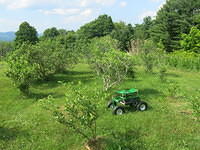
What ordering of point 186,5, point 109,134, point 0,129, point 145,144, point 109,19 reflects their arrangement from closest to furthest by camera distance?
point 145,144
point 109,134
point 0,129
point 186,5
point 109,19

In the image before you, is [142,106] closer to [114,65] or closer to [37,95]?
[114,65]

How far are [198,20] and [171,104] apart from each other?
27203mm

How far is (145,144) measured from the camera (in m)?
5.73

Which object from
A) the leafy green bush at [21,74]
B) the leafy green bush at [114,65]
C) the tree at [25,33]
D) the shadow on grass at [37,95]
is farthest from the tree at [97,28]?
the leafy green bush at [114,65]

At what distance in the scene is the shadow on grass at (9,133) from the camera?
20.8 feet

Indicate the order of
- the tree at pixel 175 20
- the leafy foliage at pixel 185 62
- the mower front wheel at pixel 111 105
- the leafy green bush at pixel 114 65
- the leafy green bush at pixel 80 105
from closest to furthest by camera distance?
the leafy green bush at pixel 80 105 < the mower front wheel at pixel 111 105 < the leafy green bush at pixel 114 65 < the leafy foliage at pixel 185 62 < the tree at pixel 175 20

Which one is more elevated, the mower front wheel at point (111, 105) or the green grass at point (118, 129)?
the mower front wheel at point (111, 105)

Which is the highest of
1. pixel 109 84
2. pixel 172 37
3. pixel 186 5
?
pixel 186 5

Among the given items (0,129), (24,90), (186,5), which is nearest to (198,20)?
(186,5)

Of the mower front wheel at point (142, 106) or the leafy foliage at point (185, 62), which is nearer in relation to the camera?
the mower front wheel at point (142, 106)

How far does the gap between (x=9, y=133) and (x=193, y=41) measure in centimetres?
2811

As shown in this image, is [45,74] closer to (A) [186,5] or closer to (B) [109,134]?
(B) [109,134]

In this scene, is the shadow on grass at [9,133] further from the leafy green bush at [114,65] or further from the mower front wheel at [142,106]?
the leafy green bush at [114,65]

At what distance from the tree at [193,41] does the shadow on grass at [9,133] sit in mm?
27084
